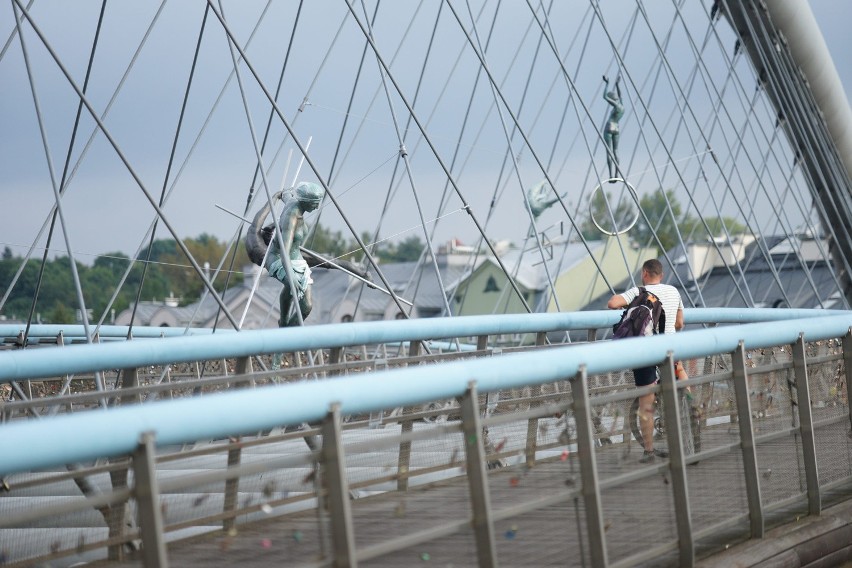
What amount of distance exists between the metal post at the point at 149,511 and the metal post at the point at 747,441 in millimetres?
2901

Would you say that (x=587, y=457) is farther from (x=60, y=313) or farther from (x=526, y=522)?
(x=60, y=313)

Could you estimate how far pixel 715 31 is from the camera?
22.5 meters

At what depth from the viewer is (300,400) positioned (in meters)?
3.03

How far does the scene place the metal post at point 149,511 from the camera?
2705 millimetres

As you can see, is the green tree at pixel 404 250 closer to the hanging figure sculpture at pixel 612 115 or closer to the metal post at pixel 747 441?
the hanging figure sculpture at pixel 612 115

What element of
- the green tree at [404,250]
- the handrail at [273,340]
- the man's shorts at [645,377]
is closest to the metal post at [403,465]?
the man's shorts at [645,377]

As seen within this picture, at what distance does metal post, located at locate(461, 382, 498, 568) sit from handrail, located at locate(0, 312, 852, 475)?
63 mm

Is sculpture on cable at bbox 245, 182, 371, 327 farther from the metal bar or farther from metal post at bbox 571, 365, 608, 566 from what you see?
the metal bar

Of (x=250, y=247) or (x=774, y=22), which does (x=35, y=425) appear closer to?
(x=250, y=247)

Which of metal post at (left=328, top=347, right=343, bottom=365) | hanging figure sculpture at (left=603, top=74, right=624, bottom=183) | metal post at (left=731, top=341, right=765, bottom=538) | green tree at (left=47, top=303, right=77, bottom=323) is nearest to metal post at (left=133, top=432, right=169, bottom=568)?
metal post at (left=731, top=341, right=765, bottom=538)

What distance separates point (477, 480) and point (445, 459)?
0.12 m

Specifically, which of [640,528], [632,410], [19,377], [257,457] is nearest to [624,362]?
[632,410]

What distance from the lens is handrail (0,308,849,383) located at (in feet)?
16.0

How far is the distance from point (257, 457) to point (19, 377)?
1.09 meters
